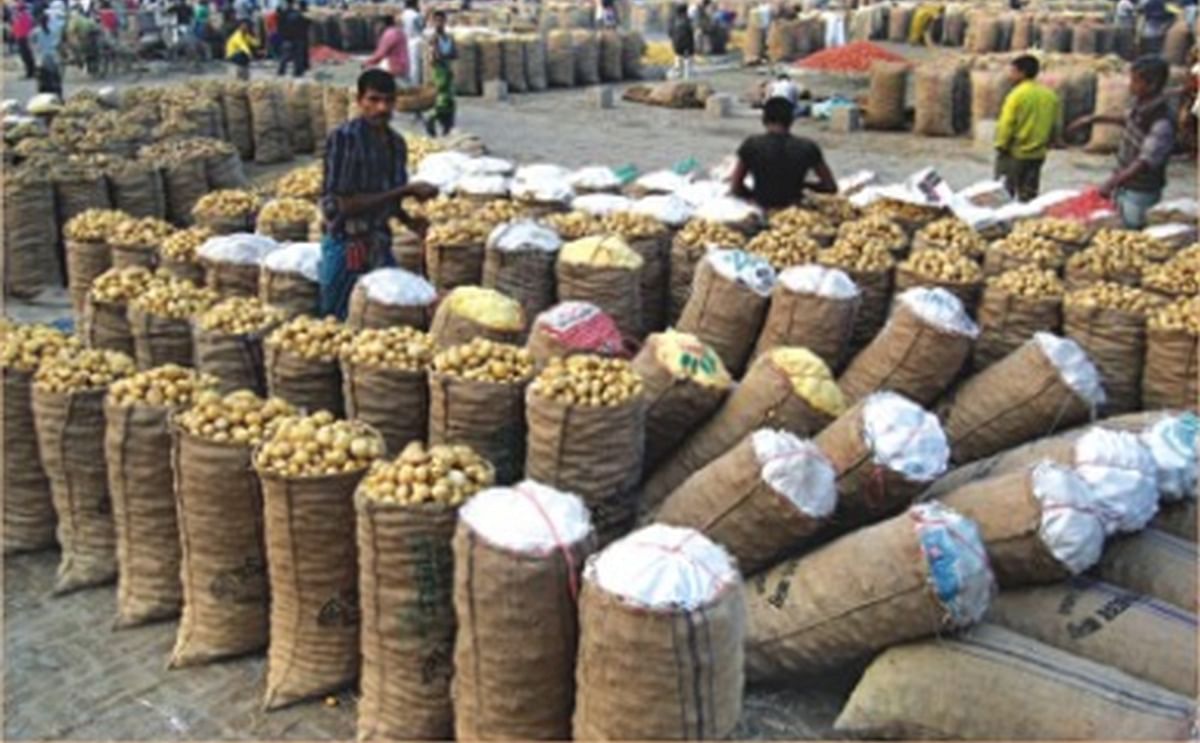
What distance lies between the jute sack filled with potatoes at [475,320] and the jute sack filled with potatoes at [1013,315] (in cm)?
204

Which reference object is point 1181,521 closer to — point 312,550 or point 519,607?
point 519,607

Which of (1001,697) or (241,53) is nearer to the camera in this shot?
(1001,697)

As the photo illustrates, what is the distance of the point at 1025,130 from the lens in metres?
8.87

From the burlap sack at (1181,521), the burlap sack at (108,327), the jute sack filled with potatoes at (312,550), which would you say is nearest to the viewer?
the jute sack filled with potatoes at (312,550)

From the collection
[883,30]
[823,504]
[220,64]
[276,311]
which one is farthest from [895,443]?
[883,30]

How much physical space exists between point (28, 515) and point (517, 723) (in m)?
2.68

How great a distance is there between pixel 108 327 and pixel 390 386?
182cm

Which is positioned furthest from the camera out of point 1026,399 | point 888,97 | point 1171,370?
point 888,97

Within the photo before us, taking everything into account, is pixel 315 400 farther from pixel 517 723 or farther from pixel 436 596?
pixel 517 723

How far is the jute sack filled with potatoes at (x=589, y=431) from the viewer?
3.81m

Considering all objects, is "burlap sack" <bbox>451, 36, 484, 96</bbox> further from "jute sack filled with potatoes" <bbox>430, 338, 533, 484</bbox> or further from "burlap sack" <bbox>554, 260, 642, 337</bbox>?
"jute sack filled with potatoes" <bbox>430, 338, 533, 484</bbox>

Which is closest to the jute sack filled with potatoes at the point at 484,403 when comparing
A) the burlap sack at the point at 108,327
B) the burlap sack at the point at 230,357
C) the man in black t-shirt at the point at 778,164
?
the burlap sack at the point at 230,357

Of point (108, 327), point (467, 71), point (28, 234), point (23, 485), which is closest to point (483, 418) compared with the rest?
point (23, 485)

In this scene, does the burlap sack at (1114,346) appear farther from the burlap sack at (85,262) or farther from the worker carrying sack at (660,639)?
the burlap sack at (85,262)
